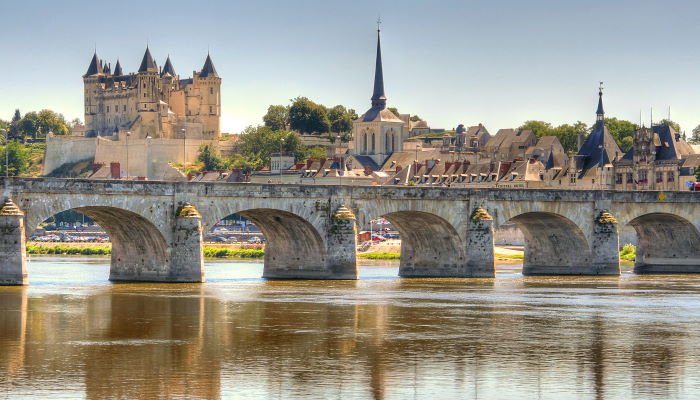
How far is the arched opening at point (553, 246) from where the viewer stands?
82.7m

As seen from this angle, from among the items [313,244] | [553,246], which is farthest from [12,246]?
[553,246]

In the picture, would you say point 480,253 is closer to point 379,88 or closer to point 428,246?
point 428,246

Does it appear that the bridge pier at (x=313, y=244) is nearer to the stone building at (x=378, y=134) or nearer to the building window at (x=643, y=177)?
the building window at (x=643, y=177)

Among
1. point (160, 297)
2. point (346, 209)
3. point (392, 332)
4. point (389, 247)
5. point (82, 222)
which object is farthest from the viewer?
point (82, 222)

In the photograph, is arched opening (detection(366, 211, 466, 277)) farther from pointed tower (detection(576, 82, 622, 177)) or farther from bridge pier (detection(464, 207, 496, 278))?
pointed tower (detection(576, 82, 622, 177))

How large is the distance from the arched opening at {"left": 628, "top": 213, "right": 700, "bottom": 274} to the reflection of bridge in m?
0.08

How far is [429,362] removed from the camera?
40500 millimetres

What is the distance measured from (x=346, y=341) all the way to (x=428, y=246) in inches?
1381

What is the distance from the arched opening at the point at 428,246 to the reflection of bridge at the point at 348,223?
8 cm

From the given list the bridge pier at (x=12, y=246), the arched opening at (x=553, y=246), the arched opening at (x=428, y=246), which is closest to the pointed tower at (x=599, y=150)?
the arched opening at (x=553, y=246)

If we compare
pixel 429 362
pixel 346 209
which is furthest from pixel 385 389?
pixel 346 209

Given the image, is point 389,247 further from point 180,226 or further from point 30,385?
point 30,385

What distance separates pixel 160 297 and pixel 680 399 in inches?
1213

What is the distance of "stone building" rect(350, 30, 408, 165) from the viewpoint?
19138 cm
